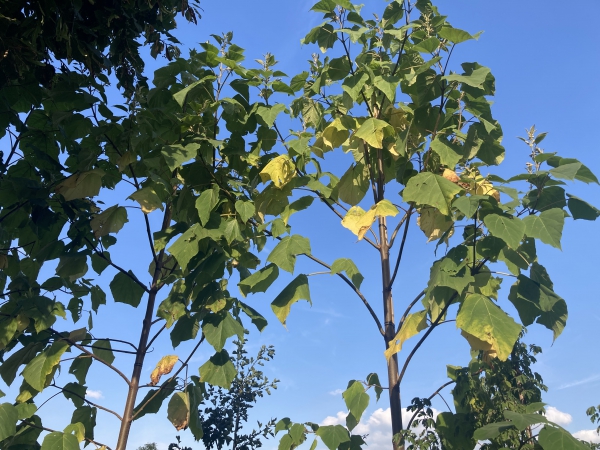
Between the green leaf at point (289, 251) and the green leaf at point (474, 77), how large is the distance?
3.80 ft

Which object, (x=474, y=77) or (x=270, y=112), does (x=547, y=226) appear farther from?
(x=270, y=112)

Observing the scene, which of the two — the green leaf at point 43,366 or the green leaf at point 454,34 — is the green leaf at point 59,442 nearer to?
the green leaf at point 43,366

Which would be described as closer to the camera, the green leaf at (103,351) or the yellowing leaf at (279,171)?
the yellowing leaf at (279,171)

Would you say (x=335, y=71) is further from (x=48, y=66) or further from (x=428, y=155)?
(x=48, y=66)

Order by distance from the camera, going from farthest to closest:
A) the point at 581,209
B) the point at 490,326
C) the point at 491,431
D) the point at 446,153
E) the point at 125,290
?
the point at 125,290 < the point at 446,153 < the point at 581,209 < the point at 491,431 < the point at 490,326

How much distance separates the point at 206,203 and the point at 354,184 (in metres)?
0.93

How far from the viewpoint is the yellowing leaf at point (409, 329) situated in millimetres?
2342

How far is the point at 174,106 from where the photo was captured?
11.4 feet

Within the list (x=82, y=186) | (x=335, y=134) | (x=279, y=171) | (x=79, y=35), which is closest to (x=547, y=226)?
(x=335, y=134)

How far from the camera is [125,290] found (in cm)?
347

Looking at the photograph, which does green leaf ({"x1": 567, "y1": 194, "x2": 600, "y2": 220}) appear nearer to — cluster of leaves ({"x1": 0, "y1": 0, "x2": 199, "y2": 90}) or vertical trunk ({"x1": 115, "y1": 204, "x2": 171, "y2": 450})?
vertical trunk ({"x1": 115, "y1": 204, "x2": 171, "y2": 450})

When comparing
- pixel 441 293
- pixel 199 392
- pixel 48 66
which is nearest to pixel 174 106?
pixel 48 66

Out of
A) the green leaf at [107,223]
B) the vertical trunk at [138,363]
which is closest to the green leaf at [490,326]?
the vertical trunk at [138,363]

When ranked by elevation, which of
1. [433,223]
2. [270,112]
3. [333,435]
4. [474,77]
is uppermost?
[270,112]
